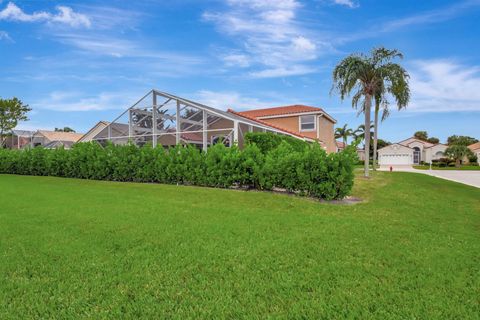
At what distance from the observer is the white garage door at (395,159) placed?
52.8m

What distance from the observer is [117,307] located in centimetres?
268

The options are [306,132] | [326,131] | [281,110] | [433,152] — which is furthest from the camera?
[433,152]

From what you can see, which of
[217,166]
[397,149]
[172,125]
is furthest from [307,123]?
[397,149]

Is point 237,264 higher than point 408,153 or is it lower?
lower

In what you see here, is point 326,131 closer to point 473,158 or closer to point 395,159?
point 395,159

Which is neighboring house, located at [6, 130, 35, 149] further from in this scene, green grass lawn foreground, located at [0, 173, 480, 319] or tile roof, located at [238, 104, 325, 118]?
green grass lawn foreground, located at [0, 173, 480, 319]

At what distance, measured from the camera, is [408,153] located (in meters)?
52.8

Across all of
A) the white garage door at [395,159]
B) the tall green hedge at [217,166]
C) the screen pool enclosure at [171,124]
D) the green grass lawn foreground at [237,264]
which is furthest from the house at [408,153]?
the green grass lawn foreground at [237,264]

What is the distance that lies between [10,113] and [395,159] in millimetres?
61587

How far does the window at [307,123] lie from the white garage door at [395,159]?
112 feet

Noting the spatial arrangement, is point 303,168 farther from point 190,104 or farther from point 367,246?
point 190,104

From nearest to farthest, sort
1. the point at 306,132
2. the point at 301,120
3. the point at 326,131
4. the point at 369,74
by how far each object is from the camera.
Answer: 1. the point at 369,74
2. the point at 306,132
3. the point at 301,120
4. the point at 326,131

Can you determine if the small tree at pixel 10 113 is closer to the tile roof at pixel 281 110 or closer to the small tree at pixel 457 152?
the tile roof at pixel 281 110

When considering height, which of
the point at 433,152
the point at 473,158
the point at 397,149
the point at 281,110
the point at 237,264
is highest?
the point at 281,110
